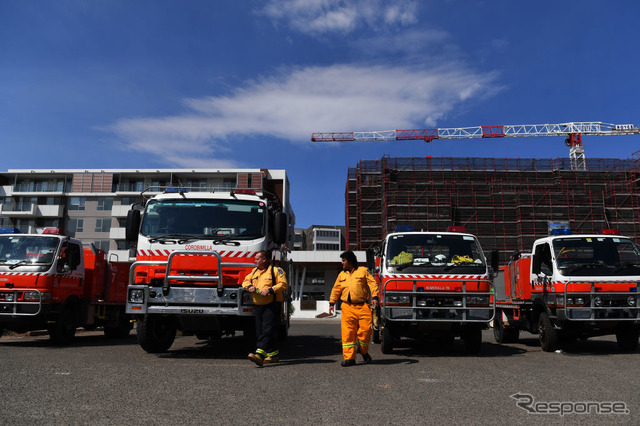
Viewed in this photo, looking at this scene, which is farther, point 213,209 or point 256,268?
point 213,209

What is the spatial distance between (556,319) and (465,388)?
482 cm

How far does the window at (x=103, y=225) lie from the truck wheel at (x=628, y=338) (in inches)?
2322

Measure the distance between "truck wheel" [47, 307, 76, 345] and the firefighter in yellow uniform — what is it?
6.52 metres

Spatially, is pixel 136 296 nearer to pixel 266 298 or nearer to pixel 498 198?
pixel 266 298

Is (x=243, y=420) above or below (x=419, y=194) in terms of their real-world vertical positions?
below

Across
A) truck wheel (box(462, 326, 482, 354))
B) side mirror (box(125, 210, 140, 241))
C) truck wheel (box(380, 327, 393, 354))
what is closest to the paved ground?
truck wheel (box(380, 327, 393, 354))

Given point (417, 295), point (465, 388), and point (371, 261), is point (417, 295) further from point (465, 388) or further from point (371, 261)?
point (465, 388)

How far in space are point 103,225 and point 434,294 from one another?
58728 mm

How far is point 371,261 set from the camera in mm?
10695

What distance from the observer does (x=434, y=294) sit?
930 centimetres

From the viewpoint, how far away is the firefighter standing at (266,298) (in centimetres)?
807

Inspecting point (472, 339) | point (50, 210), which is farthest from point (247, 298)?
point (50, 210)

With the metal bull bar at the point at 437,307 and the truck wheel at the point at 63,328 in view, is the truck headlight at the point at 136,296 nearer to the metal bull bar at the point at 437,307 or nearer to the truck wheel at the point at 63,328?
the truck wheel at the point at 63,328

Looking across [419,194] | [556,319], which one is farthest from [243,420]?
[419,194]
